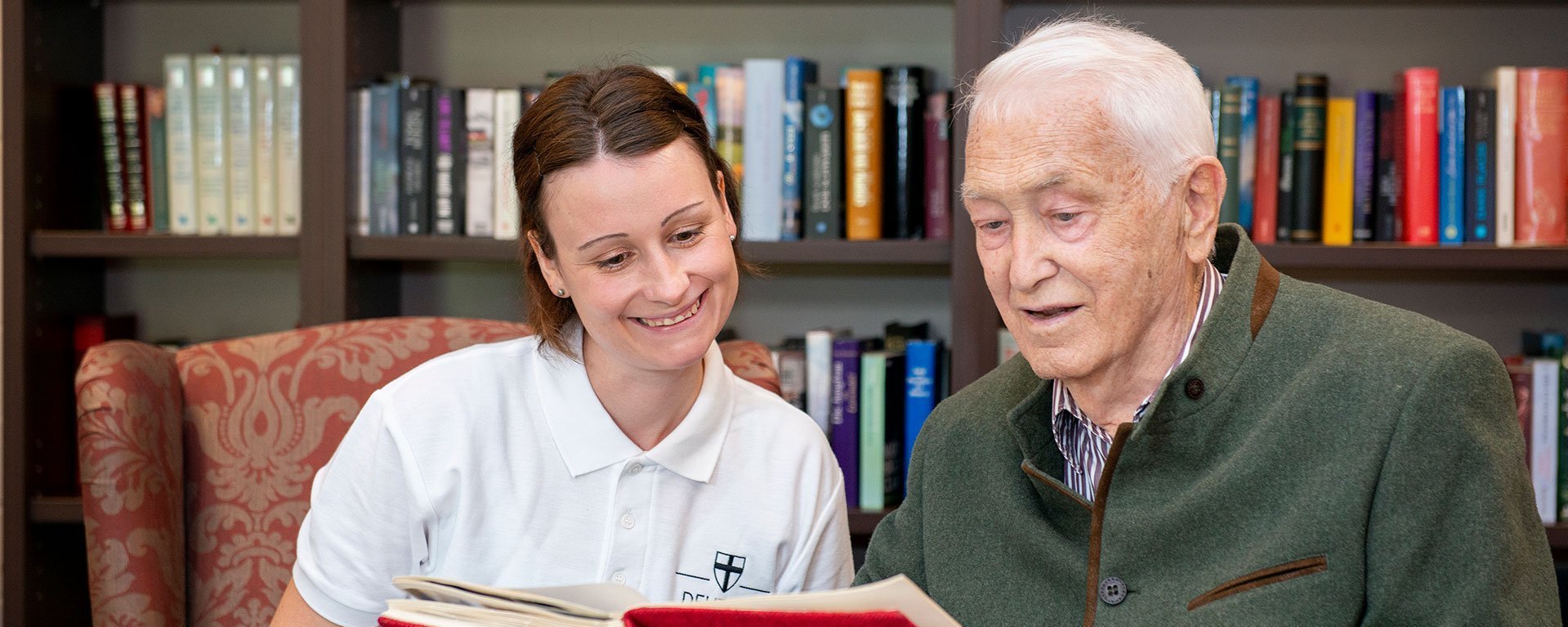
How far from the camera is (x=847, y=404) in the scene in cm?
220

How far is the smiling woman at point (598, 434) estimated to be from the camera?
1.34m

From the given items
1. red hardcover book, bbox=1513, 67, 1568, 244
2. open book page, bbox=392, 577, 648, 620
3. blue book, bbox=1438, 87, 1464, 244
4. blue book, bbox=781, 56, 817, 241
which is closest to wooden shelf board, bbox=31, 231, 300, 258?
blue book, bbox=781, 56, 817, 241

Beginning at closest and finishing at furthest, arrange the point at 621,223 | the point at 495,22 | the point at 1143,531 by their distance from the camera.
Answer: the point at 1143,531 → the point at 621,223 → the point at 495,22

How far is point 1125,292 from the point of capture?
3.65 feet

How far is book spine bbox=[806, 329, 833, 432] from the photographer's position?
220cm

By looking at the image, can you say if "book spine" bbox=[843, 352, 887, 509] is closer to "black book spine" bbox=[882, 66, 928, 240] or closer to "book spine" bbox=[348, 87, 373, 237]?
"black book spine" bbox=[882, 66, 928, 240]

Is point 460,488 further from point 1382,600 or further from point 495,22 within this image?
point 495,22

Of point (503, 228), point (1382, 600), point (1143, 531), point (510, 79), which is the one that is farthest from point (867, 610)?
point (510, 79)

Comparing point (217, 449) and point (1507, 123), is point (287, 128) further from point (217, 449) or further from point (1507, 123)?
point (1507, 123)

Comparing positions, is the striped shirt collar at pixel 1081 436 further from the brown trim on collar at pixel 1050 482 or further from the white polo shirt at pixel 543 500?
the white polo shirt at pixel 543 500

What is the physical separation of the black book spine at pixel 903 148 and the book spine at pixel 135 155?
4.45ft

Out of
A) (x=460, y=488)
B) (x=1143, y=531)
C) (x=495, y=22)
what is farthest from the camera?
(x=495, y=22)

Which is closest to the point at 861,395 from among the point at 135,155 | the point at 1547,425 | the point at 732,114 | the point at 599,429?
the point at 732,114

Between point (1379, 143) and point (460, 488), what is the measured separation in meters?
1.63
